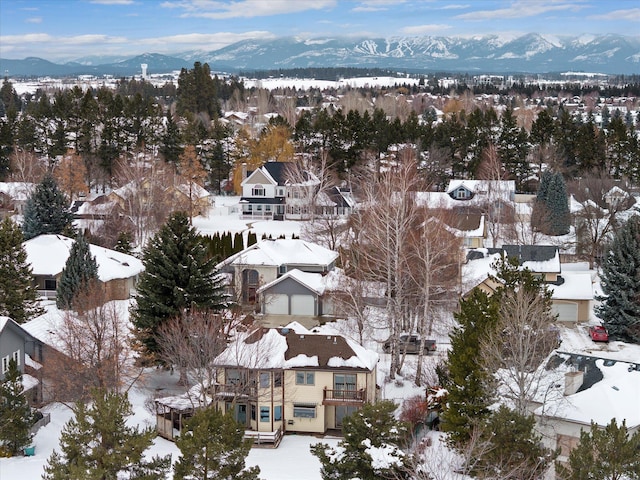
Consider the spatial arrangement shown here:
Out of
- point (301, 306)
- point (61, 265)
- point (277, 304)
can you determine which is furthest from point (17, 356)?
point (301, 306)

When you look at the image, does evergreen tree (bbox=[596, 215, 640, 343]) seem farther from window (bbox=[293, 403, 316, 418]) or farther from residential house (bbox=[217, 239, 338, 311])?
window (bbox=[293, 403, 316, 418])

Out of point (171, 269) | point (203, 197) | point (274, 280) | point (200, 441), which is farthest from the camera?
point (203, 197)

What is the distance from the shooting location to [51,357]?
30297mm

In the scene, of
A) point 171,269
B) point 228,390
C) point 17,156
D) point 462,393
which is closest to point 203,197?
point 17,156

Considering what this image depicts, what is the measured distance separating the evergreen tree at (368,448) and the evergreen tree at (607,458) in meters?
4.46

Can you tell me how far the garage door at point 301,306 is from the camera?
43750 millimetres

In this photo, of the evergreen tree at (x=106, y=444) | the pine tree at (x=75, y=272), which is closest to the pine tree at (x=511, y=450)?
the evergreen tree at (x=106, y=444)

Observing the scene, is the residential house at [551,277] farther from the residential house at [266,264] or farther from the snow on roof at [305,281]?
the residential house at [266,264]

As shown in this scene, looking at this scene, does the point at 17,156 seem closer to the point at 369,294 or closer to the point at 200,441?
the point at 369,294

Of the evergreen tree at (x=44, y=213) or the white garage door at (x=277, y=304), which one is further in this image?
the evergreen tree at (x=44, y=213)

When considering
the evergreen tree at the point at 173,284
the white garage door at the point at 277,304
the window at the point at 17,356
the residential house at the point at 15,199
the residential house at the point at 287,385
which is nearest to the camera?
the residential house at the point at 287,385

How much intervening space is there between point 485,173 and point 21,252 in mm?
43217

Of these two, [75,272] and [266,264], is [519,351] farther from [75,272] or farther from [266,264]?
Result: [75,272]

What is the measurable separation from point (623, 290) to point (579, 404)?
54.5 feet
